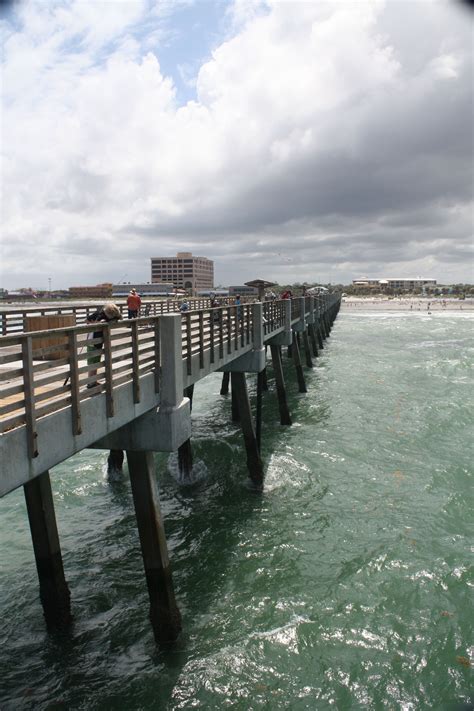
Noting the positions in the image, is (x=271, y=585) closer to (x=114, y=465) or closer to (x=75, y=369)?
(x=75, y=369)

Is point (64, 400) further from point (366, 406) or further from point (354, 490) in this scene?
point (366, 406)

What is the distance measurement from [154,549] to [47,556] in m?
1.81

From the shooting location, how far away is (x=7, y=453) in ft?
15.2

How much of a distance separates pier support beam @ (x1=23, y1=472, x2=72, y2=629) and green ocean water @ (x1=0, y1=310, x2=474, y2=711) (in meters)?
0.28

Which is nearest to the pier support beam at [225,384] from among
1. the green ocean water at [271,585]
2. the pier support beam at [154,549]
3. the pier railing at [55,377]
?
the green ocean water at [271,585]

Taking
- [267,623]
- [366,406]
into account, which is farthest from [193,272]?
[267,623]

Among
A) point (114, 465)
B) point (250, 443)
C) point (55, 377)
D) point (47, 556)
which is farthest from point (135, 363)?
point (114, 465)

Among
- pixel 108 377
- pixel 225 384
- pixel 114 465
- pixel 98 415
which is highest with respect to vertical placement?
pixel 108 377

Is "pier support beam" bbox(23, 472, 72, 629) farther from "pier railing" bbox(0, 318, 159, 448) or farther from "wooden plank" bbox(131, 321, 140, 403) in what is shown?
"wooden plank" bbox(131, 321, 140, 403)

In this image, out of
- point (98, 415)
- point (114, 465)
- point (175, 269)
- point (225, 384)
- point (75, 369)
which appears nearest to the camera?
point (75, 369)

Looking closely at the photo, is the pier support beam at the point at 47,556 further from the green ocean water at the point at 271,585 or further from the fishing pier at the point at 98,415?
the green ocean water at the point at 271,585

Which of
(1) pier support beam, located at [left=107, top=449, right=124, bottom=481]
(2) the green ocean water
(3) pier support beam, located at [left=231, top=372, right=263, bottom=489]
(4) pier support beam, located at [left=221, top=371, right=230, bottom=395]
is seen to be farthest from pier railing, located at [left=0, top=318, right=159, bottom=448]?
(4) pier support beam, located at [left=221, top=371, right=230, bottom=395]

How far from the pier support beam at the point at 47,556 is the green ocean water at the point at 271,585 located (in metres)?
0.28

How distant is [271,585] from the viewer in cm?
893
